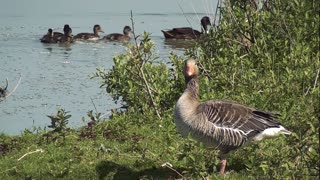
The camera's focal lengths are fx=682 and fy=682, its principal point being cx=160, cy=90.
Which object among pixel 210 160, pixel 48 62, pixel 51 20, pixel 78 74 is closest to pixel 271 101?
pixel 210 160

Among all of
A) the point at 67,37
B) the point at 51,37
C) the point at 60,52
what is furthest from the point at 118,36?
the point at 60,52

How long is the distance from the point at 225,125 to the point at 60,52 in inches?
745

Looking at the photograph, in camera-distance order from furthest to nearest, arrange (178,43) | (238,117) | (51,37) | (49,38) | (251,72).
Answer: (178,43)
(51,37)
(49,38)
(251,72)
(238,117)

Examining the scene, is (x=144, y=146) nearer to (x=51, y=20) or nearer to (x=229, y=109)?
(x=229, y=109)

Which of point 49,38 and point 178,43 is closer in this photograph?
point 49,38

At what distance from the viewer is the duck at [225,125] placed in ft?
29.0

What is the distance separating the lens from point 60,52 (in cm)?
2708

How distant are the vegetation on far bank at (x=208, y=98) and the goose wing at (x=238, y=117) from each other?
0.71 ft

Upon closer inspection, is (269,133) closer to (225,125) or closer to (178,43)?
(225,125)

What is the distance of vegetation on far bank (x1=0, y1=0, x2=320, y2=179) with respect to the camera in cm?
796

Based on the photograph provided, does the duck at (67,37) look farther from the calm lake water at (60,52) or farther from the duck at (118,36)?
the duck at (118,36)

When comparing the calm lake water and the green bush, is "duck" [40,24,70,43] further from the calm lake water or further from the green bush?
the green bush

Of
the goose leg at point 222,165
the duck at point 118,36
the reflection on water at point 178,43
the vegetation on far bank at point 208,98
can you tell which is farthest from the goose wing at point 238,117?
the reflection on water at point 178,43

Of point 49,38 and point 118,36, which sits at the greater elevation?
point 118,36
